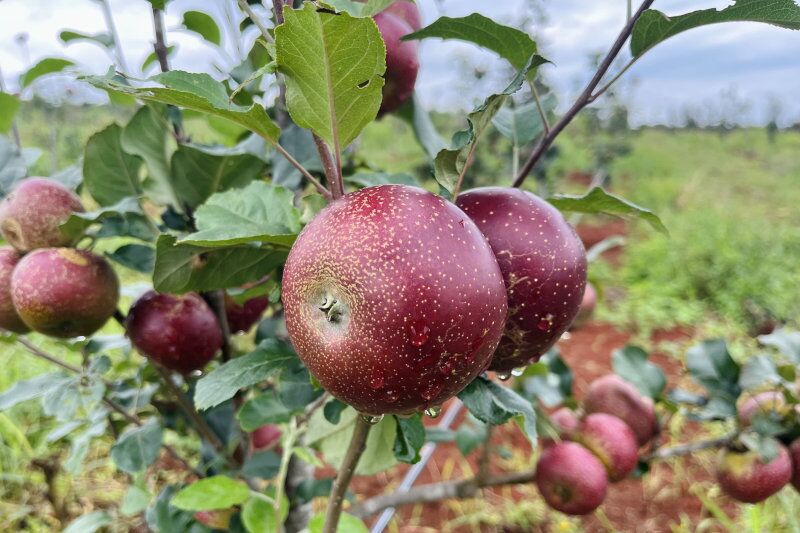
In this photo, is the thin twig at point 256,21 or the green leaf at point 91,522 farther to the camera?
the green leaf at point 91,522

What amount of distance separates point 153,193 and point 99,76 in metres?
0.40

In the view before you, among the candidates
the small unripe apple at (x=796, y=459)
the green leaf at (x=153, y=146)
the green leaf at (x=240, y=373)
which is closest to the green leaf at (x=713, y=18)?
the green leaf at (x=240, y=373)

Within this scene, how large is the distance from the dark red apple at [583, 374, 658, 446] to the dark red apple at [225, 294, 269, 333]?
802mm

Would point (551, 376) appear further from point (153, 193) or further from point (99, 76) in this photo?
point (99, 76)

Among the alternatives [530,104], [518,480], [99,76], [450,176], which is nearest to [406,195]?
[450,176]

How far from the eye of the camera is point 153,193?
Answer: 2.77ft

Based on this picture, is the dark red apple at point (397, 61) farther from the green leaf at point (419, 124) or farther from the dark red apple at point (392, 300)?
the dark red apple at point (392, 300)

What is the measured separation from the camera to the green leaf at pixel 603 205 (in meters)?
0.61

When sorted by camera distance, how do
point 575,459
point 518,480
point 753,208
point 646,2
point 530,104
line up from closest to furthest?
point 646,2, point 530,104, point 575,459, point 518,480, point 753,208

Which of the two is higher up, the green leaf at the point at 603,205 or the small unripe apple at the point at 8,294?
the green leaf at the point at 603,205

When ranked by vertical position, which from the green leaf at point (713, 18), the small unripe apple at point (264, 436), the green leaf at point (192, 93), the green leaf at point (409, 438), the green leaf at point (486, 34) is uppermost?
the green leaf at point (713, 18)

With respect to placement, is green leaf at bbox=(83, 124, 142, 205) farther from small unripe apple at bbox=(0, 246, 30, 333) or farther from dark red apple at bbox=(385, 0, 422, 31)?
dark red apple at bbox=(385, 0, 422, 31)

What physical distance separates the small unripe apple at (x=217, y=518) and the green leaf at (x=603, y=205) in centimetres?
77

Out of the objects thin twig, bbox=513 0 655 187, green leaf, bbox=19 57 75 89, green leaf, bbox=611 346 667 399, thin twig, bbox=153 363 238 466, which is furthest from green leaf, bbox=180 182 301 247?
green leaf, bbox=611 346 667 399
